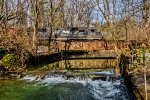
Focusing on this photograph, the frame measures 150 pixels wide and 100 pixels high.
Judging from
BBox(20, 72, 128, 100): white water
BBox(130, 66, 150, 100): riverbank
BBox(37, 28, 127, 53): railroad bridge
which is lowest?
BBox(20, 72, 128, 100): white water

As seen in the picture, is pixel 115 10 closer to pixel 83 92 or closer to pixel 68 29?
pixel 68 29

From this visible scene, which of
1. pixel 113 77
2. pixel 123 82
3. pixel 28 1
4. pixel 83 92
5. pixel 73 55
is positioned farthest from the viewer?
pixel 28 1

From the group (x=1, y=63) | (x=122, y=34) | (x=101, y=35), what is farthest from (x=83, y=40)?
(x=1, y=63)

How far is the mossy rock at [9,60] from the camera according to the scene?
881 inches

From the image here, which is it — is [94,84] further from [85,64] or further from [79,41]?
[79,41]

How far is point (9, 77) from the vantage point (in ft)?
65.4

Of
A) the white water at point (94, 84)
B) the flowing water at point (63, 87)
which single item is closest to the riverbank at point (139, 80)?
the flowing water at point (63, 87)

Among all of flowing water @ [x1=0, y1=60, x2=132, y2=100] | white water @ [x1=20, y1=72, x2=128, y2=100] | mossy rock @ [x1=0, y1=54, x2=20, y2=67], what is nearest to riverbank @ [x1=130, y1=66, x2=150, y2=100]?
flowing water @ [x1=0, y1=60, x2=132, y2=100]

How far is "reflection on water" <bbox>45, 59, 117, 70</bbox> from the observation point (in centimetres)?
2788

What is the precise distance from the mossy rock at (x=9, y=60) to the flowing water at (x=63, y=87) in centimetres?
244

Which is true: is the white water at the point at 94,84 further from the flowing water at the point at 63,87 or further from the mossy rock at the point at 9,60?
the mossy rock at the point at 9,60

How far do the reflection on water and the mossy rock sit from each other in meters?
4.82

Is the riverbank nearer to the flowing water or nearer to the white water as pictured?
the flowing water

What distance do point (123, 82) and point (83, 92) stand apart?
2.97 meters
